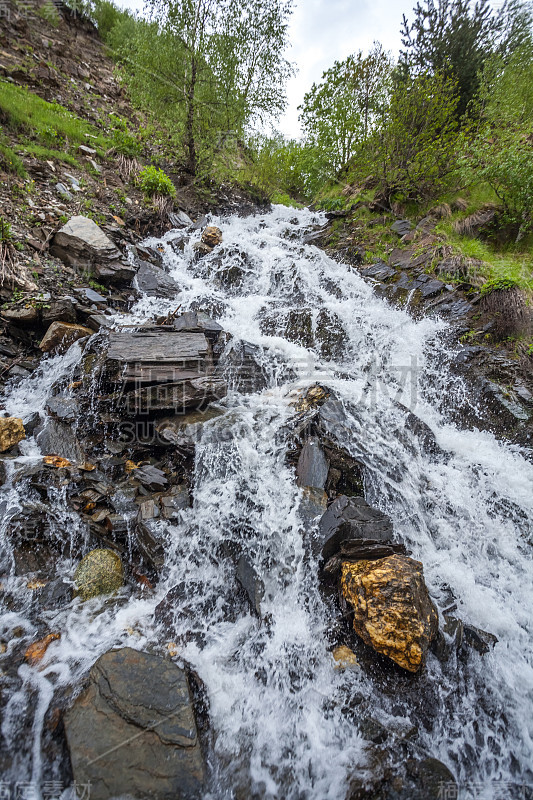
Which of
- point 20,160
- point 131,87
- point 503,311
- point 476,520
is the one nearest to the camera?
point 476,520

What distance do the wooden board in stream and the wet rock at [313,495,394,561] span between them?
291cm

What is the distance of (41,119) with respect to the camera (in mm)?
8195

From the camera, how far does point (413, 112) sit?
9008 millimetres

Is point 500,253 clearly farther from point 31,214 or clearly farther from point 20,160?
point 20,160

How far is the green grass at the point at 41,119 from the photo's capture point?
7.54 meters

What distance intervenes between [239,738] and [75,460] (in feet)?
10.4

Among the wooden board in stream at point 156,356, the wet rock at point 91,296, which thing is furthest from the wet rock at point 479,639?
the wet rock at point 91,296

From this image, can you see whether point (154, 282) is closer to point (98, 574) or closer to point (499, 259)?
point (98, 574)

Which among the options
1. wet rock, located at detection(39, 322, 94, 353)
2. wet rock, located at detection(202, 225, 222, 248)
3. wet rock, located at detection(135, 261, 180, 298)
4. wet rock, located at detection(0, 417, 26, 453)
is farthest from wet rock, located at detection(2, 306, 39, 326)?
wet rock, located at detection(202, 225, 222, 248)

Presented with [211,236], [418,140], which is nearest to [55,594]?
[211,236]

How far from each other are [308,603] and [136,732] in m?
1.63

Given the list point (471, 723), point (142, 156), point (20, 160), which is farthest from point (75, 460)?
point (142, 156)

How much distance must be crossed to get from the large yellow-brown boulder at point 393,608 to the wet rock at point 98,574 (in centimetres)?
225

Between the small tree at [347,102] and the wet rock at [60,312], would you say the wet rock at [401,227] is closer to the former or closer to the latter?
the small tree at [347,102]
